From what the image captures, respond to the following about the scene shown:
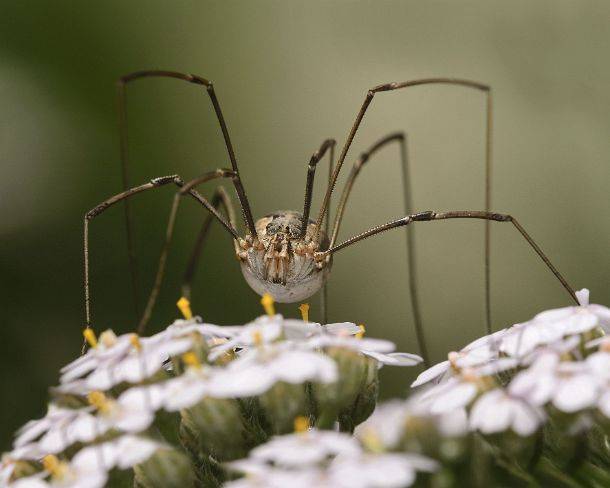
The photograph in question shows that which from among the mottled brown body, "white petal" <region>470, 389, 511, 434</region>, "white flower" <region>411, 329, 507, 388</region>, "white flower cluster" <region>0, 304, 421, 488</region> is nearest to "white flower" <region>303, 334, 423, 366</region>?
"white flower cluster" <region>0, 304, 421, 488</region>

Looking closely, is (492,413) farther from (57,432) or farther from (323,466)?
(57,432)

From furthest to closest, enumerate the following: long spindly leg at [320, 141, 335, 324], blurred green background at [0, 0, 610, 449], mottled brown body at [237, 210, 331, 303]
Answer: blurred green background at [0, 0, 610, 449], mottled brown body at [237, 210, 331, 303], long spindly leg at [320, 141, 335, 324]

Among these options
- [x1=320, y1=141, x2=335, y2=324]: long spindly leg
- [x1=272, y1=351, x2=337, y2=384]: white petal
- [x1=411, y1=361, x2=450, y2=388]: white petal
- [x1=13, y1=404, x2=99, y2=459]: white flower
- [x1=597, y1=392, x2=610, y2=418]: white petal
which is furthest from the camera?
[x1=320, y1=141, x2=335, y2=324]: long spindly leg

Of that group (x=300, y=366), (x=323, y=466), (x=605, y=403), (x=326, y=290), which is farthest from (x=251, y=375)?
(x=326, y=290)

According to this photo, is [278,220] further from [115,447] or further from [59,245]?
[115,447]

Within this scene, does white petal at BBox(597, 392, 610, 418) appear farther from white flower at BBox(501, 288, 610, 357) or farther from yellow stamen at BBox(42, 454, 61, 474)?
yellow stamen at BBox(42, 454, 61, 474)

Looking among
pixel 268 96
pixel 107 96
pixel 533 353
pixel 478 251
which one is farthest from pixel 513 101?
pixel 533 353

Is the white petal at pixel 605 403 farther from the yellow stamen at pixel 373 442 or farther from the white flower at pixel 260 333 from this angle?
the white flower at pixel 260 333
